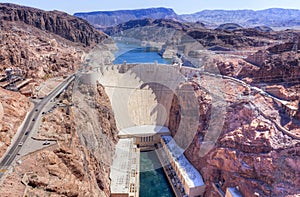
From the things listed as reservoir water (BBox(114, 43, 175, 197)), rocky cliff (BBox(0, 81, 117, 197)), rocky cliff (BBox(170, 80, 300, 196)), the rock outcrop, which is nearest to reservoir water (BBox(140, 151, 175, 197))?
reservoir water (BBox(114, 43, 175, 197))

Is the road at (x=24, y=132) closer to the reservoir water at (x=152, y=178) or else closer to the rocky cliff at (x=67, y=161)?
the rocky cliff at (x=67, y=161)

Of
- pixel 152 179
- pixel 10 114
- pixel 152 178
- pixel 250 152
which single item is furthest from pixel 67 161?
pixel 250 152

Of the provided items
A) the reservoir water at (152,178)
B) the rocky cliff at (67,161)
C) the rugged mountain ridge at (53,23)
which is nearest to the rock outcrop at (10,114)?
the rocky cliff at (67,161)

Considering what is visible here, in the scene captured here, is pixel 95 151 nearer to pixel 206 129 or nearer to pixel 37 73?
pixel 206 129

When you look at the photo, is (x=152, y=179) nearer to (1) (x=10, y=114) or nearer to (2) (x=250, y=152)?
(2) (x=250, y=152)

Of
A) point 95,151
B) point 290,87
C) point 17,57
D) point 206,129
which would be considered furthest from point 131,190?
point 17,57

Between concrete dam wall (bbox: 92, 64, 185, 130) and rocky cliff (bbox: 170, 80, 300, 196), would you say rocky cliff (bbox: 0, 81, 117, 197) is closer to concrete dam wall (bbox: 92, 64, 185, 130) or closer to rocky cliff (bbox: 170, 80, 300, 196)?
concrete dam wall (bbox: 92, 64, 185, 130)
